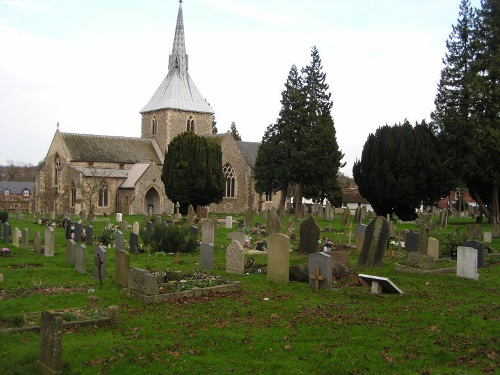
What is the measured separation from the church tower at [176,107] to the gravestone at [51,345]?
46.8m

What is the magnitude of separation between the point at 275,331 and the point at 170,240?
940cm

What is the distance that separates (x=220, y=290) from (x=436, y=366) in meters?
4.92

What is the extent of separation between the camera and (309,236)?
16.0 m

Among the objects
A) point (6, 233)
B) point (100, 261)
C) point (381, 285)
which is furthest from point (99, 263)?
point (6, 233)

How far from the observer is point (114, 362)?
7.12m

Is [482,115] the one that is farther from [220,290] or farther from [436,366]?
[436,366]

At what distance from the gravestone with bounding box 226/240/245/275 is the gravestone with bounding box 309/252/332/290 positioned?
7.18 ft

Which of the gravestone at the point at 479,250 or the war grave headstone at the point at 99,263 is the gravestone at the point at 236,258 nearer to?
the war grave headstone at the point at 99,263

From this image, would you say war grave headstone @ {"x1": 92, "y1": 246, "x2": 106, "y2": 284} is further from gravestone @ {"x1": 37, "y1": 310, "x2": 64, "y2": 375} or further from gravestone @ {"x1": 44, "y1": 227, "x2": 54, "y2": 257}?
gravestone @ {"x1": 37, "y1": 310, "x2": 64, "y2": 375}

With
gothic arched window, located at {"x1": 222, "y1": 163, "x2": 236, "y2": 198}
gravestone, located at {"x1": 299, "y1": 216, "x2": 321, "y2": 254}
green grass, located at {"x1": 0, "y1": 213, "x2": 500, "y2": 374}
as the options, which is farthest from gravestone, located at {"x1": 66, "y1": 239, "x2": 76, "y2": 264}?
gothic arched window, located at {"x1": 222, "y1": 163, "x2": 236, "y2": 198}

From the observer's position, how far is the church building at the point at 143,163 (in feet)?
153

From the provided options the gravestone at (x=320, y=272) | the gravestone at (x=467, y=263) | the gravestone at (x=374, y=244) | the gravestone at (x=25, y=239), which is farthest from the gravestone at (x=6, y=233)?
the gravestone at (x=467, y=263)

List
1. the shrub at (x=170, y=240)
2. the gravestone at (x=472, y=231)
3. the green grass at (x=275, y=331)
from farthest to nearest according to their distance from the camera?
the gravestone at (x=472, y=231) < the shrub at (x=170, y=240) < the green grass at (x=275, y=331)

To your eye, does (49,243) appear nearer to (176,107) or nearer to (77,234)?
(77,234)
